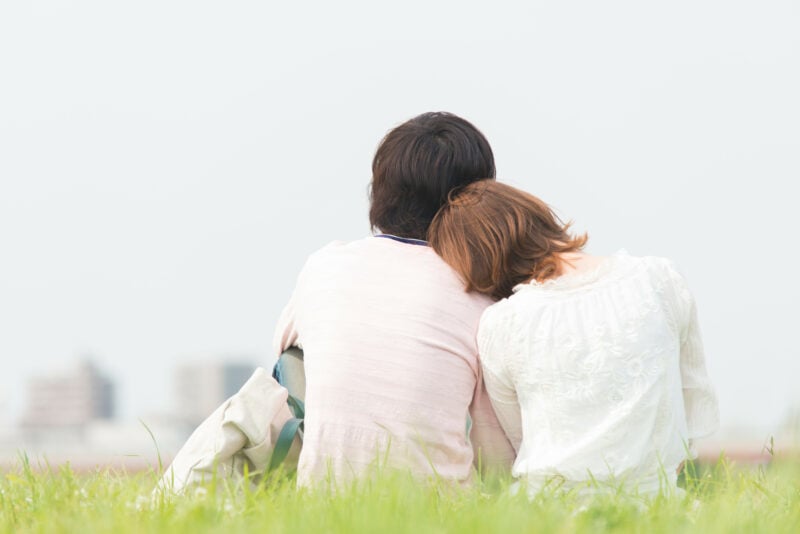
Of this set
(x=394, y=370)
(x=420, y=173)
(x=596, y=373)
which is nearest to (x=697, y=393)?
(x=596, y=373)

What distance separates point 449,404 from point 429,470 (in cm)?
21

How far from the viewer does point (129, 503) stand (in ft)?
8.24

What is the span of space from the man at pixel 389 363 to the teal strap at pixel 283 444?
6 centimetres

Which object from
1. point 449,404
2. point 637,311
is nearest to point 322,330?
point 449,404

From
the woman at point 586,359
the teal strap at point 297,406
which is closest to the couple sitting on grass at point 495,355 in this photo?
the woman at point 586,359

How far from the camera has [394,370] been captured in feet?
10.5

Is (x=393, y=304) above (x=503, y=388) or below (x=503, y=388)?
above

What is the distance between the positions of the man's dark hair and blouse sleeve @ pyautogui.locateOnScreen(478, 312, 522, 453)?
593 millimetres

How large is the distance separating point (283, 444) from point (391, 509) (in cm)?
116

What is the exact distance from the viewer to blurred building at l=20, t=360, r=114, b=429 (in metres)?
130

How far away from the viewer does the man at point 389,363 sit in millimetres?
3154

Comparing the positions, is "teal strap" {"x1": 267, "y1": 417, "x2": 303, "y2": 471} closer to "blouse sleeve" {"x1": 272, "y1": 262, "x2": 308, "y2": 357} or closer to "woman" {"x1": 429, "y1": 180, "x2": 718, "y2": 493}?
"blouse sleeve" {"x1": 272, "y1": 262, "x2": 308, "y2": 357}

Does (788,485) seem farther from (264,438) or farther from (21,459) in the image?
(21,459)

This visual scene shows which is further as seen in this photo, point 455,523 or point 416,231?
point 416,231
